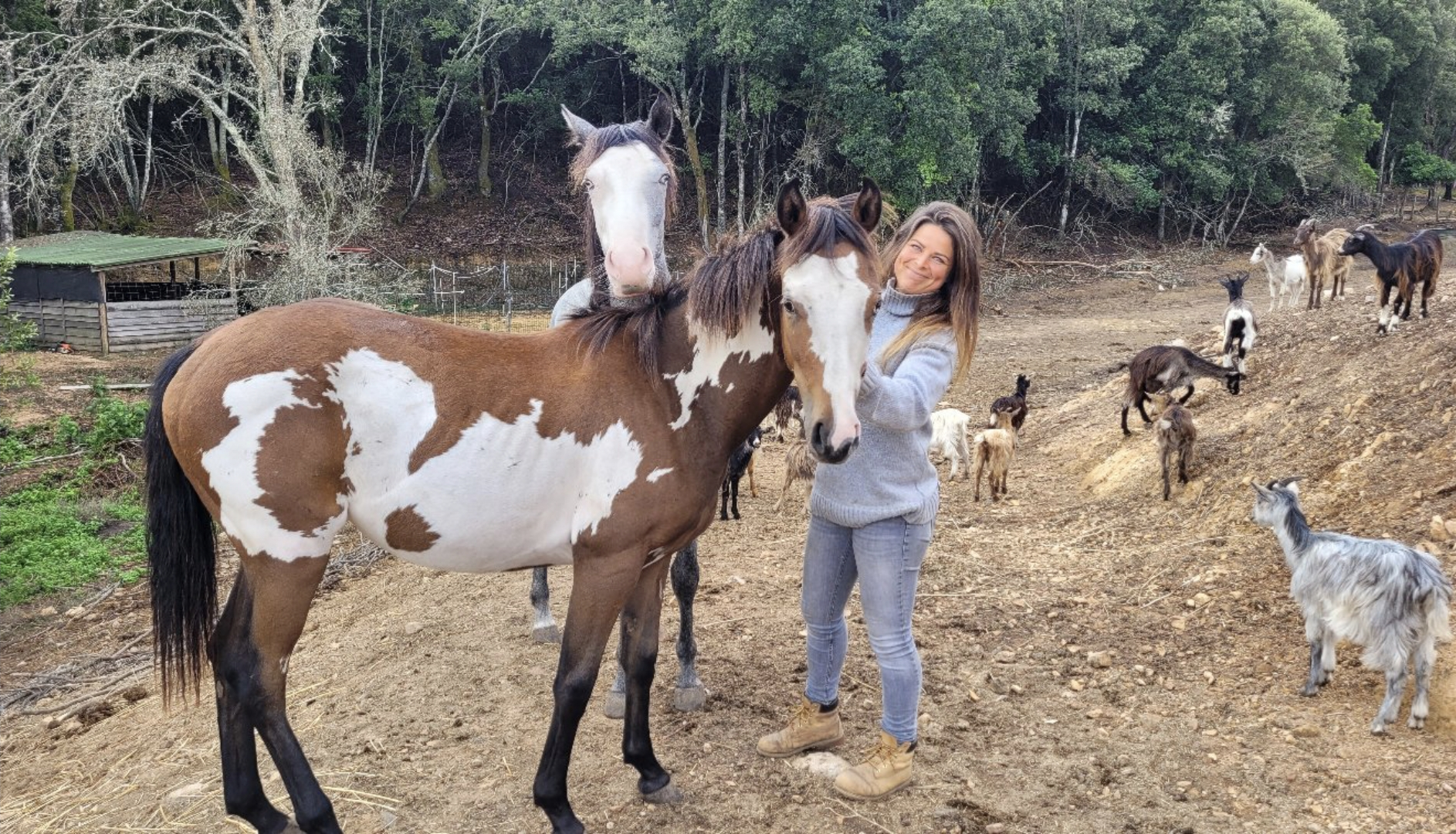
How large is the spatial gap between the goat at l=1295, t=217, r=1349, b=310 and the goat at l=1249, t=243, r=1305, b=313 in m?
0.21

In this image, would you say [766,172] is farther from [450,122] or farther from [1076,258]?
[450,122]

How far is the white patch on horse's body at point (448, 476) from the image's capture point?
285 centimetres

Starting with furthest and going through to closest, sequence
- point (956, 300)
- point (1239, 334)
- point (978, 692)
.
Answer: point (1239, 334) → point (978, 692) → point (956, 300)

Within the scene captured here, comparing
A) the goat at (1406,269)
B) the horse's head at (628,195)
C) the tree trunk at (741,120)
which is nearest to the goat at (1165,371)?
the goat at (1406,269)

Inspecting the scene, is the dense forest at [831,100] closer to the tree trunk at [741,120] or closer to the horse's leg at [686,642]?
the tree trunk at [741,120]

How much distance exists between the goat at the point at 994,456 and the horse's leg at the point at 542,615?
15.2 ft

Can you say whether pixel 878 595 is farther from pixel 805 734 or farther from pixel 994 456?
pixel 994 456

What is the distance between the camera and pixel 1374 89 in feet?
110

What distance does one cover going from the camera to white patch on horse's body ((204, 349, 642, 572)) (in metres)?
2.85

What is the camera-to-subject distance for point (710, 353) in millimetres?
3064

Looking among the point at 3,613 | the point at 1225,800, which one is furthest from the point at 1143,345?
the point at 3,613

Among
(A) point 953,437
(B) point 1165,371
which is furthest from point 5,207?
(B) point 1165,371

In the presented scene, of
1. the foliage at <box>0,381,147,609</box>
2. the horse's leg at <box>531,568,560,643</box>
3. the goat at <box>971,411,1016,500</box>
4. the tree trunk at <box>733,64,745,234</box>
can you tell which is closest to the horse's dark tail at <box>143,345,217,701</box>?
the horse's leg at <box>531,568,560,643</box>

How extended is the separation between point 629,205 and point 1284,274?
15.6m
